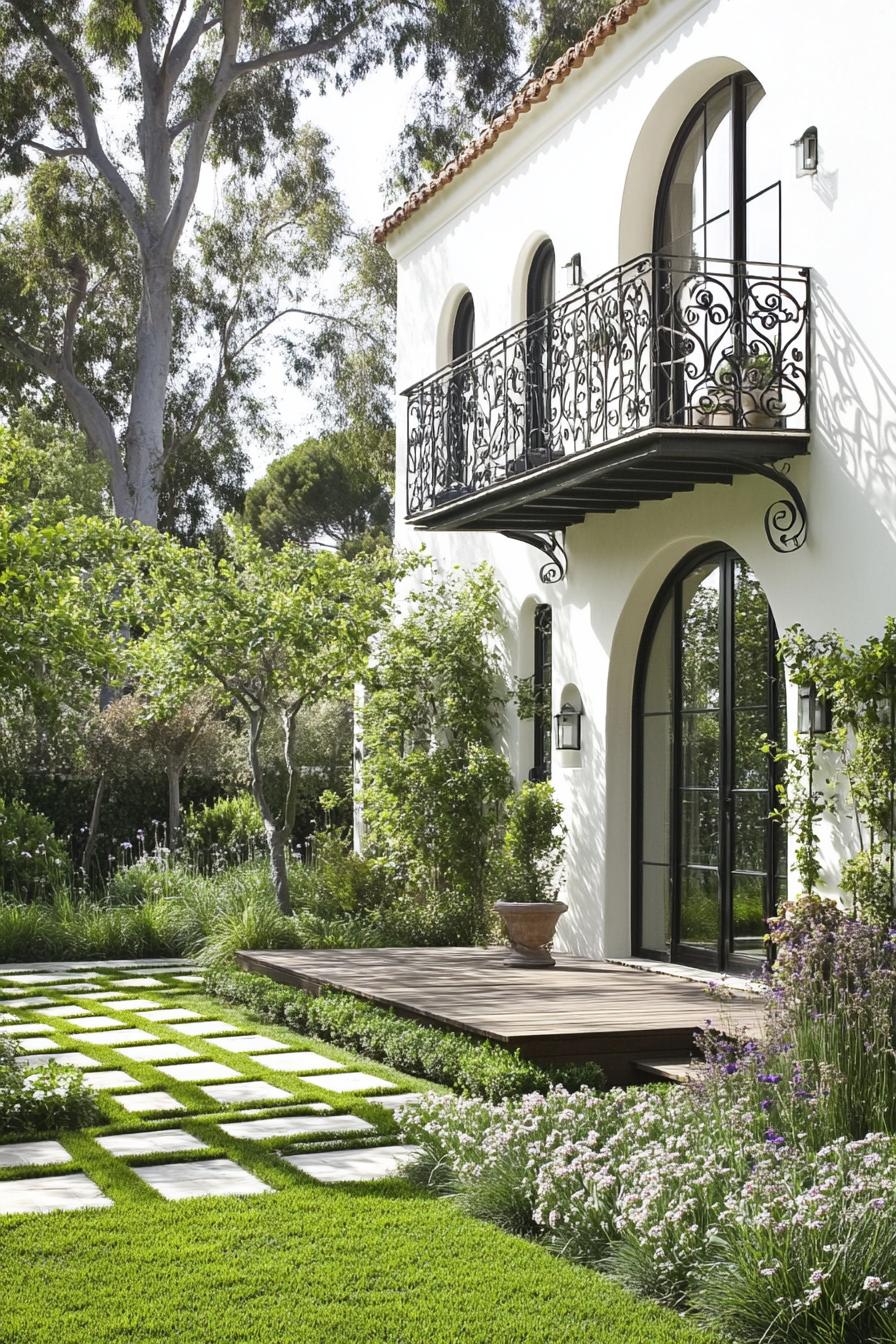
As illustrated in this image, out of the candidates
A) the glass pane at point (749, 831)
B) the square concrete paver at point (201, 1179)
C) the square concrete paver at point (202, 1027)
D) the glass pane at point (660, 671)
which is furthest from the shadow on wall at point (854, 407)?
the square concrete paver at point (202, 1027)

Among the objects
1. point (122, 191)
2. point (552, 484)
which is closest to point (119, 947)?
point (552, 484)

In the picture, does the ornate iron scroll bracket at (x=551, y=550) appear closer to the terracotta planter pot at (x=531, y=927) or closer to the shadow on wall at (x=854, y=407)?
the terracotta planter pot at (x=531, y=927)

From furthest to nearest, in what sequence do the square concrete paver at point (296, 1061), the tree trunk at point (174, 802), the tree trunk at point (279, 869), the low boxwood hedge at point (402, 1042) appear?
the tree trunk at point (174, 802) < the tree trunk at point (279, 869) < the square concrete paver at point (296, 1061) < the low boxwood hedge at point (402, 1042)

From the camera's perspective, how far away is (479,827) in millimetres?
13156

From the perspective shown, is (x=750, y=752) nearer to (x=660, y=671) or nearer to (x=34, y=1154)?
(x=660, y=671)

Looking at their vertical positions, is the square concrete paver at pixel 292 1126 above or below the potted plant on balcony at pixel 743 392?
below

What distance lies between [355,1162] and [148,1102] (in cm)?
161

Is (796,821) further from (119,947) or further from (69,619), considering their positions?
(119,947)

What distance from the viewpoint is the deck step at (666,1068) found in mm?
7469

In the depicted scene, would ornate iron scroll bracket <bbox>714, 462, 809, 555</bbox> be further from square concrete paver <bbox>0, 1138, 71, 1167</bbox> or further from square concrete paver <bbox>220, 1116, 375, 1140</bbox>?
square concrete paver <bbox>0, 1138, 71, 1167</bbox>

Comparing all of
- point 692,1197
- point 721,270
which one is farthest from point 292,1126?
point 721,270

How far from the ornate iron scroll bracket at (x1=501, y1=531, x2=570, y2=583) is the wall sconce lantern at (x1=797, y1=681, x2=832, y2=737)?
3.85 metres

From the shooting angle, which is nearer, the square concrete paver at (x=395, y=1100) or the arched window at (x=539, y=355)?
the square concrete paver at (x=395, y=1100)

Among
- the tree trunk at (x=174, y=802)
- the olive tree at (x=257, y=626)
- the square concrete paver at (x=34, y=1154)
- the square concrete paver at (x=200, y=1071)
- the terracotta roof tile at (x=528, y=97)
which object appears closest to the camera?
the square concrete paver at (x=34, y=1154)
